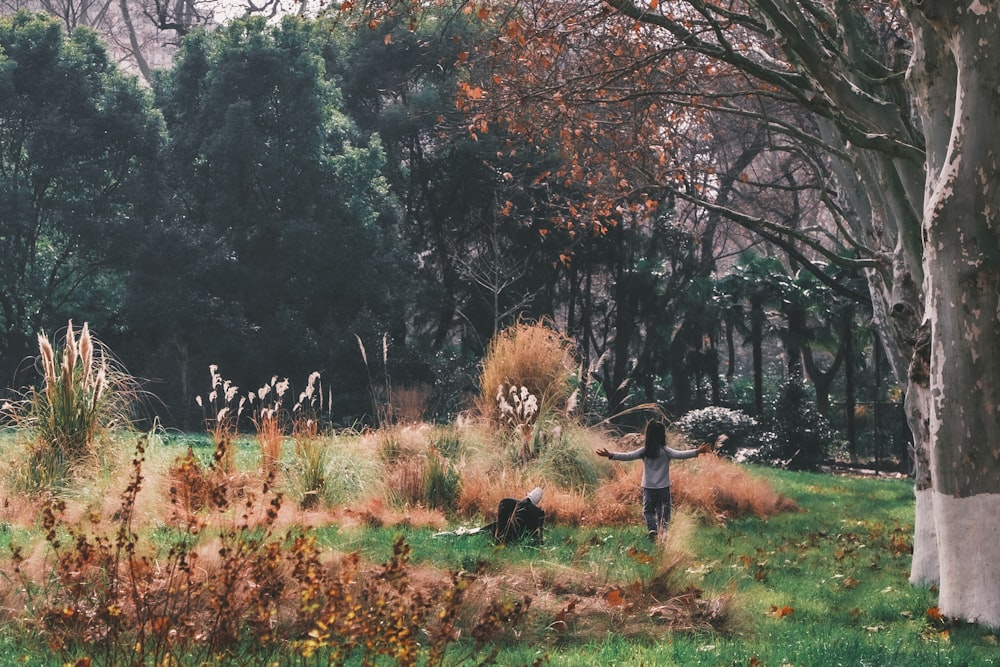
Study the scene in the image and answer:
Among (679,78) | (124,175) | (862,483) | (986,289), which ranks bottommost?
(862,483)

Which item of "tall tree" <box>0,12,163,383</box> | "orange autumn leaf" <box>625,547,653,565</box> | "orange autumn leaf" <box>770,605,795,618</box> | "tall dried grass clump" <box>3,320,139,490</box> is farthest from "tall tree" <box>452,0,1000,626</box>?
"tall tree" <box>0,12,163,383</box>

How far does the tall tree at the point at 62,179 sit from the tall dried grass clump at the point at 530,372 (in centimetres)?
1554

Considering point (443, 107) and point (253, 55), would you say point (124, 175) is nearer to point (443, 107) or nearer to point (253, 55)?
point (253, 55)

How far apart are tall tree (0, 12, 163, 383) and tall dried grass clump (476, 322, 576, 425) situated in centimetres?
1554

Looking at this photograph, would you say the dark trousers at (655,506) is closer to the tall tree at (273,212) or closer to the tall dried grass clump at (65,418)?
the tall dried grass clump at (65,418)

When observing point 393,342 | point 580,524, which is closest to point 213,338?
point 393,342

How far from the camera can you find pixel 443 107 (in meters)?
28.6

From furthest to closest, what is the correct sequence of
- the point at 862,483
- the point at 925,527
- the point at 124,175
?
the point at 124,175, the point at 862,483, the point at 925,527

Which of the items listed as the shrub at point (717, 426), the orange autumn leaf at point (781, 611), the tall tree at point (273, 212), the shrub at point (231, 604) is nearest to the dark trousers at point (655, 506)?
the orange autumn leaf at point (781, 611)

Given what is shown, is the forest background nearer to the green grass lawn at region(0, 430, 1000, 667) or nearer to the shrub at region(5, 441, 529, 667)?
the green grass lawn at region(0, 430, 1000, 667)

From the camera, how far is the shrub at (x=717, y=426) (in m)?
21.0

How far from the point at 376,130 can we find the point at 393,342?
22.6 feet

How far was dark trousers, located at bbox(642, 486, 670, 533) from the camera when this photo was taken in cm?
989

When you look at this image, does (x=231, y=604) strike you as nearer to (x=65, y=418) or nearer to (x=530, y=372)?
(x=65, y=418)
